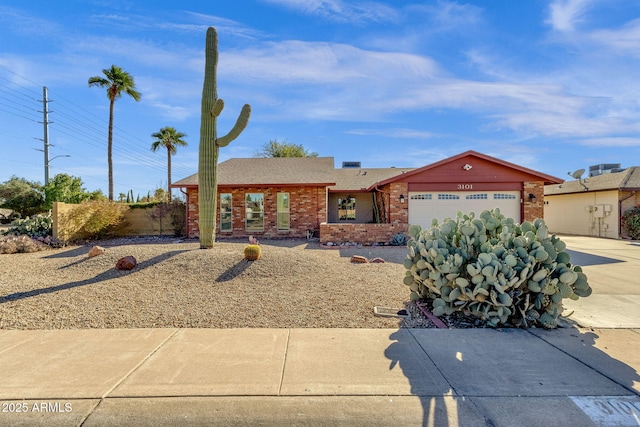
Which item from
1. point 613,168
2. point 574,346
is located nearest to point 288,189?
point 574,346

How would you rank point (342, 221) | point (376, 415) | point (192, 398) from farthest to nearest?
1. point (342, 221)
2. point (192, 398)
3. point (376, 415)

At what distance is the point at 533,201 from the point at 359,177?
367 inches

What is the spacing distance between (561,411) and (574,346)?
170 centimetres

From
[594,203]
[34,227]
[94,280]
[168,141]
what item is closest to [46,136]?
[168,141]

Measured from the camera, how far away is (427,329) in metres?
4.68

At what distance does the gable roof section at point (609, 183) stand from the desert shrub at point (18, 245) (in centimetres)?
2501

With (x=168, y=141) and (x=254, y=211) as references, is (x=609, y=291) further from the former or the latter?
(x=168, y=141)

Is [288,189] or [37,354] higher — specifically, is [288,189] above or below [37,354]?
above

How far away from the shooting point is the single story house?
14688mm

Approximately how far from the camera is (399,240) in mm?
13406

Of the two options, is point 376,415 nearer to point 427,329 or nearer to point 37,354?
point 427,329

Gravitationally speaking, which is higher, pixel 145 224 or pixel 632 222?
pixel 632 222

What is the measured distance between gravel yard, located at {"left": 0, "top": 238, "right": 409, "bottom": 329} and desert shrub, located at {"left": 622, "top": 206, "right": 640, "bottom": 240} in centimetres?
1485

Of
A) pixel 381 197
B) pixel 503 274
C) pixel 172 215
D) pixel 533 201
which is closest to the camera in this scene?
pixel 503 274
